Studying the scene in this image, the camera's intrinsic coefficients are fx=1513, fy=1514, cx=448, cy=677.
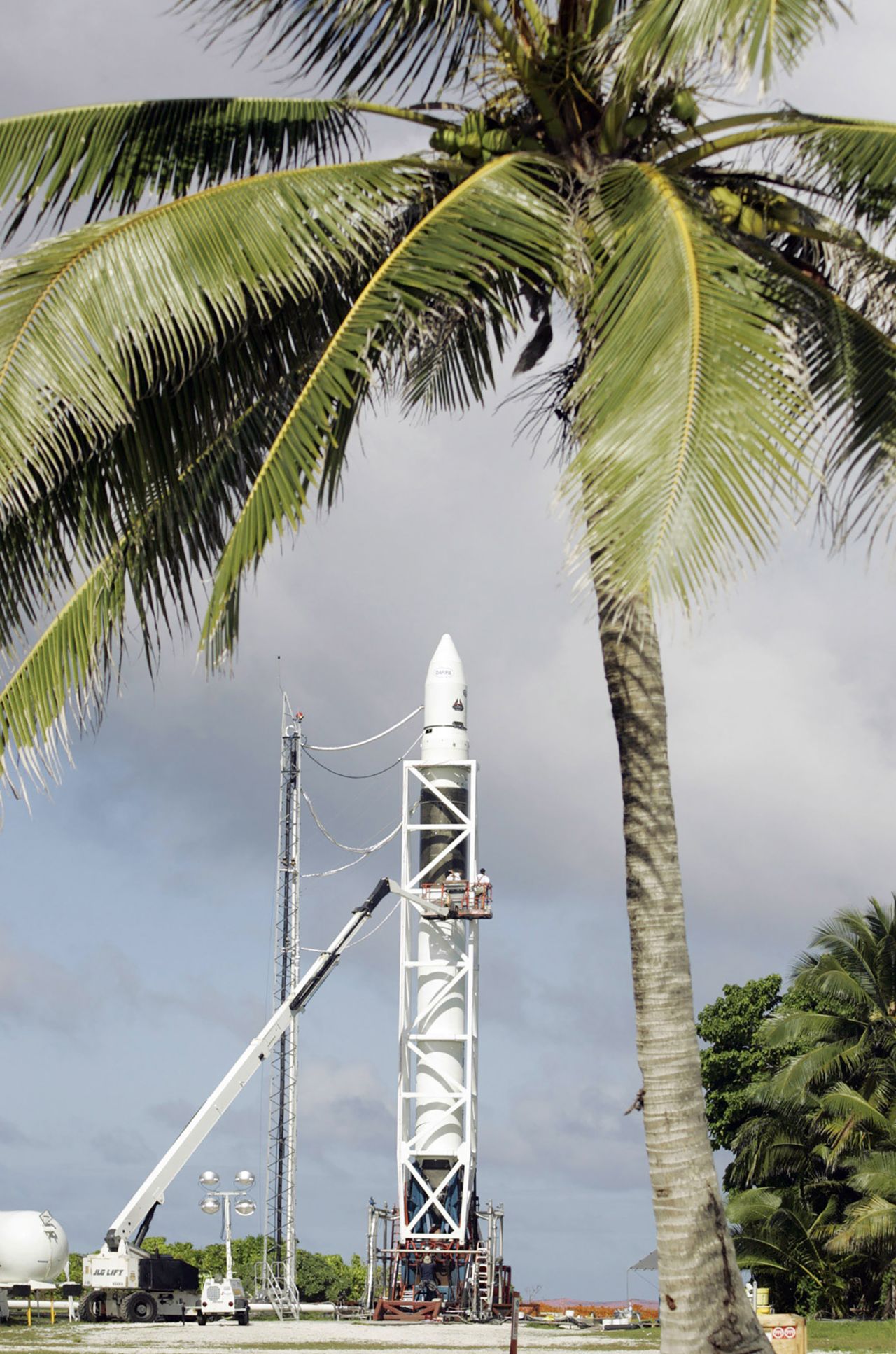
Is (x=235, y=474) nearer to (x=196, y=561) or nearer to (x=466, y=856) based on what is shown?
(x=196, y=561)

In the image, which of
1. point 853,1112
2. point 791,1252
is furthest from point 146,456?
point 791,1252

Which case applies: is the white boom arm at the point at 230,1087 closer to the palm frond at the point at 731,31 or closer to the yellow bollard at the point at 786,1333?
the yellow bollard at the point at 786,1333

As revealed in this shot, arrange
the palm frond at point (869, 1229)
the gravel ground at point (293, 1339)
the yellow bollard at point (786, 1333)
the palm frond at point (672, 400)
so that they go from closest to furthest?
1. the palm frond at point (672, 400)
2. the yellow bollard at point (786, 1333)
3. the gravel ground at point (293, 1339)
4. the palm frond at point (869, 1229)

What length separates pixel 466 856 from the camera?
134 feet

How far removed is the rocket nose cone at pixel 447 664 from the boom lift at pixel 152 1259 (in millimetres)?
10543

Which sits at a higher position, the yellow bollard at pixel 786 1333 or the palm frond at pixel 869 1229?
the palm frond at pixel 869 1229

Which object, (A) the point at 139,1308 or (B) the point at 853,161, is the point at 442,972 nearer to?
(A) the point at 139,1308

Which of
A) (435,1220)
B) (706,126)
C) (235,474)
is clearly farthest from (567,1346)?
(706,126)

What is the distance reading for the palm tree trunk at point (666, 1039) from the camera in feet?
25.1

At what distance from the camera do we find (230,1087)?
3538 centimetres

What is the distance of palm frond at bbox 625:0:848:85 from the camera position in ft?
23.8

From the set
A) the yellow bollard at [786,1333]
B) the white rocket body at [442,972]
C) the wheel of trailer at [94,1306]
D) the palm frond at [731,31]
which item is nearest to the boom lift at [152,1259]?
the wheel of trailer at [94,1306]

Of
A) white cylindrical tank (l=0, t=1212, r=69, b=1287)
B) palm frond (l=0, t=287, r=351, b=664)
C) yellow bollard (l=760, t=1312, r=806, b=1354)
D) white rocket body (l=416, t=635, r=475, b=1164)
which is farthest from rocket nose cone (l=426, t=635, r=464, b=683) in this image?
palm frond (l=0, t=287, r=351, b=664)

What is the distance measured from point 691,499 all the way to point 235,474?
154 inches
